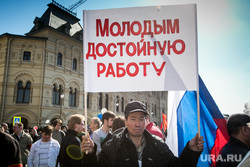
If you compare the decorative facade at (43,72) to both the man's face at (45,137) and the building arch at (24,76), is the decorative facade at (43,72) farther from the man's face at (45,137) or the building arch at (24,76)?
the man's face at (45,137)

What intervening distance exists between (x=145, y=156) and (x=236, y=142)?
1.15 m

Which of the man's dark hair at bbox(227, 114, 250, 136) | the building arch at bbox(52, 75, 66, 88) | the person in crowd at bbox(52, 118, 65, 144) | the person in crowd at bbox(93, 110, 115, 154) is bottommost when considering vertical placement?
the person in crowd at bbox(52, 118, 65, 144)

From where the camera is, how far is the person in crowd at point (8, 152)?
6.64 ft

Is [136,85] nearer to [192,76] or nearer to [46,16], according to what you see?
[192,76]

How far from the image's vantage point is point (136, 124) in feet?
6.77

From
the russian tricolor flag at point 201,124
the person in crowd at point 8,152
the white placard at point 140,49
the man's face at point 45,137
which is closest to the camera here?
the person in crowd at point 8,152

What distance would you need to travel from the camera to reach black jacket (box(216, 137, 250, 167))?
208 cm

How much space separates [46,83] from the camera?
58.8 feet

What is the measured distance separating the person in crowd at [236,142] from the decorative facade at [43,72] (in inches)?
606

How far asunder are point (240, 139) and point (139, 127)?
127cm

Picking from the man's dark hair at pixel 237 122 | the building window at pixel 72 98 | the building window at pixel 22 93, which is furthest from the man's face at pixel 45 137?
the building window at pixel 72 98

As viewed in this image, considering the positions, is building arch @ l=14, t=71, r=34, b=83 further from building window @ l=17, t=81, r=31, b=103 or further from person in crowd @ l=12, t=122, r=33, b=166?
person in crowd @ l=12, t=122, r=33, b=166

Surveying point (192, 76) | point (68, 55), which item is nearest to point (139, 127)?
point (192, 76)

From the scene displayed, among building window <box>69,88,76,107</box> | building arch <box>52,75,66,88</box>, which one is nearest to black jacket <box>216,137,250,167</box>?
building arch <box>52,75,66,88</box>
